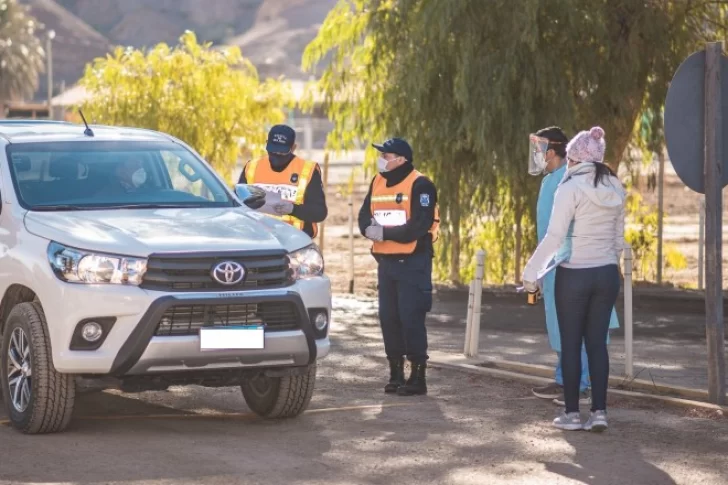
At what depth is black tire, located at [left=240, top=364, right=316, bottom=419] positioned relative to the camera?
9688 millimetres

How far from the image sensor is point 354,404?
413 inches

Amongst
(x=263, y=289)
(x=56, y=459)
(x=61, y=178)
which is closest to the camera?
(x=56, y=459)

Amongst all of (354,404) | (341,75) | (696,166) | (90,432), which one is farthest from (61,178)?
(341,75)

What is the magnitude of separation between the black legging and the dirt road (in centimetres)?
29

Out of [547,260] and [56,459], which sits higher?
[547,260]

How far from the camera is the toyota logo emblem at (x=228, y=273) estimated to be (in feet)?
29.0

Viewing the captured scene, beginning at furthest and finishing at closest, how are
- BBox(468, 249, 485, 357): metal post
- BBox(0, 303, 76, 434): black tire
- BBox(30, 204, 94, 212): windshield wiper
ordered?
BBox(468, 249, 485, 357): metal post
BBox(30, 204, 94, 212): windshield wiper
BBox(0, 303, 76, 434): black tire

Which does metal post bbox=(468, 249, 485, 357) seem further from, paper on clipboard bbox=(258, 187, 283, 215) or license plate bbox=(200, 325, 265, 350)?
license plate bbox=(200, 325, 265, 350)

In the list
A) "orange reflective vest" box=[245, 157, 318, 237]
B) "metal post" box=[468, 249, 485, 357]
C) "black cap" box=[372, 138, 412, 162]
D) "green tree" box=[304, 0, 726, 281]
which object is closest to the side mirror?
"black cap" box=[372, 138, 412, 162]

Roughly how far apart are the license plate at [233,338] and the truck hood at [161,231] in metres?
0.47

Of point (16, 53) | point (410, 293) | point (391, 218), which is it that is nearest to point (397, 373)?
point (410, 293)

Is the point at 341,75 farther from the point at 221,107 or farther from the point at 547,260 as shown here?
the point at 547,260

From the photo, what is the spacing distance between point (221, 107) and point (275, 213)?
17.6 metres

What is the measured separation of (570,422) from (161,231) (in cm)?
274
